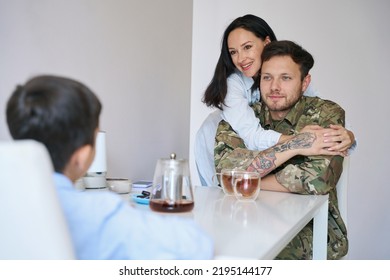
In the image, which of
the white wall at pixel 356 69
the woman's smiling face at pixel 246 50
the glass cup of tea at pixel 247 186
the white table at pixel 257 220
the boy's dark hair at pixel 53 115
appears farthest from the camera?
the white wall at pixel 356 69

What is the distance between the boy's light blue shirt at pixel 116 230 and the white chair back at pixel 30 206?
75 millimetres

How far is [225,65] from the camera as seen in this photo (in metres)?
2.02

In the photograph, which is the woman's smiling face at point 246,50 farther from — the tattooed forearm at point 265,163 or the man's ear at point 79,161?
the man's ear at point 79,161

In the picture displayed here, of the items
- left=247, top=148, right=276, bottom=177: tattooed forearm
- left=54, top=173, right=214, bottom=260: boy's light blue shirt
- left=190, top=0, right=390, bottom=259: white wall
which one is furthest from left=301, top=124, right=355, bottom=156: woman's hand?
left=190, top=0, right=390, bottom=259: white wall

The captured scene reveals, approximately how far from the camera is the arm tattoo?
145 centimetres

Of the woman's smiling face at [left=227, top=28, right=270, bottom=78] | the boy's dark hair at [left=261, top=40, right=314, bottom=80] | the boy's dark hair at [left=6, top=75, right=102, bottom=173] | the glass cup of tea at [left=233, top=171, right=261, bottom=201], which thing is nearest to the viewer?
the boy's dark hair at [left=6, top=75, right=102, bottom=173]

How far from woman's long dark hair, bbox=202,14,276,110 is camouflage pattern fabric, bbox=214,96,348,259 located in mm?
177

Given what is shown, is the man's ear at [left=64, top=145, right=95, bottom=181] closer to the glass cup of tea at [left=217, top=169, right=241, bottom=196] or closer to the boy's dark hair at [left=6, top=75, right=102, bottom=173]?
the boy's dark hair at [left=6, top=75, right=102, bottom=173]

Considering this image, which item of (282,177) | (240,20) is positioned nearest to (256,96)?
(240,20)

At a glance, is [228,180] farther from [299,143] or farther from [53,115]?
[53,115]

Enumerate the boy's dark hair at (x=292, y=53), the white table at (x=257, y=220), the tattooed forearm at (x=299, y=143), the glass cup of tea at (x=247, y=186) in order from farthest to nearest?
1. the boy's dark hair at (x=292, y=53)
2. the tattooed forearm at (x=299, y=143)
3. the glass cup of tea at (x=247, y=186)
4. the white table at (x=257, y=220)

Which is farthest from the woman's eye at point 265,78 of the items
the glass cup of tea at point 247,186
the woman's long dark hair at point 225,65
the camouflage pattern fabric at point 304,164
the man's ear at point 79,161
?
the man's ear at point 79,161

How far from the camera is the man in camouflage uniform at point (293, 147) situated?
4.68 ft
